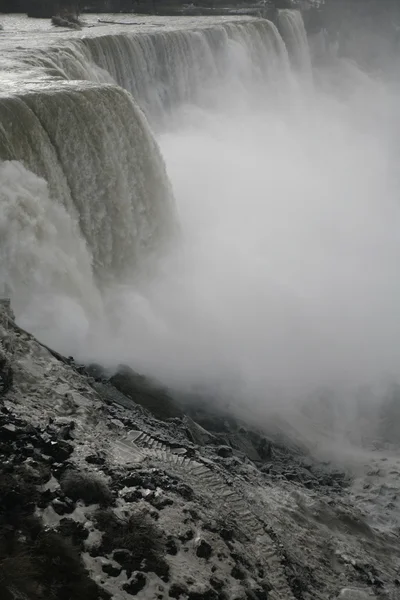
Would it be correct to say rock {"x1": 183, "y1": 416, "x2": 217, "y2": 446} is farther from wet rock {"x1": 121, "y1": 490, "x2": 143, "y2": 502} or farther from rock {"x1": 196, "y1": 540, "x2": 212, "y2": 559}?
rock {"x1": 196, "y1": 540, "x2": 212, "y2": 559}

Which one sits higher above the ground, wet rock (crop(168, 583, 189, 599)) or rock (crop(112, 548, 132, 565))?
rock (crop(112, 548, 132, 565))

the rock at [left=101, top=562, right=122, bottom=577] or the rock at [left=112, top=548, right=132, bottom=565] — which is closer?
the rock at [left=101, top=562, right=122, bottom=577]

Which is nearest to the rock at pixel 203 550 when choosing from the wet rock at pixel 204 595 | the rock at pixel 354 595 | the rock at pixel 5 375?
the wet rock at pixel 204 595

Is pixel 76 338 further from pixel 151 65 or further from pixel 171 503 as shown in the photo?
pixel 151 65

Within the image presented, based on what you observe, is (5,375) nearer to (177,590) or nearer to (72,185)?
(177,590)

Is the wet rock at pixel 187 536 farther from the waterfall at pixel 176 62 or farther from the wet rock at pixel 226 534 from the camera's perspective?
the waterfall at pixel 176 62

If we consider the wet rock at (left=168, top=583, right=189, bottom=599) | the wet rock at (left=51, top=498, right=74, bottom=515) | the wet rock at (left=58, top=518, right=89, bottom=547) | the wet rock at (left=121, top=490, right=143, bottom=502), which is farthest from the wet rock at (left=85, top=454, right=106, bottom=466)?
the wet rock at (left=168, top=583, right=189, bottom=599)

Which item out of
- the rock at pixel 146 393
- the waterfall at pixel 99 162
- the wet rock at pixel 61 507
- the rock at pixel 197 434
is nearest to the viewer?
the wet rock at pixel 61 507
